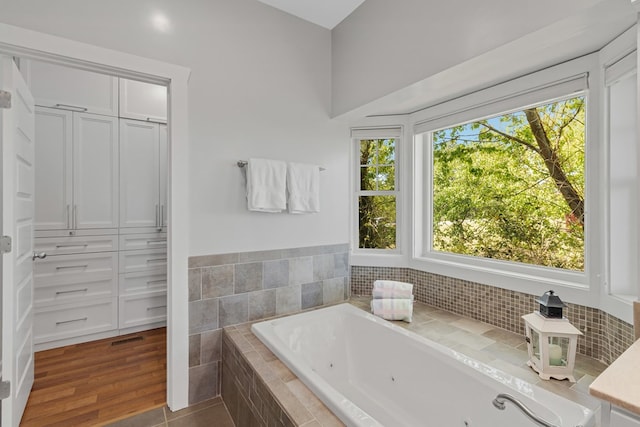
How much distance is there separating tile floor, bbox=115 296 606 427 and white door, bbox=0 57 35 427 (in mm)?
570

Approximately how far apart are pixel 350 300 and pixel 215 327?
1082mm

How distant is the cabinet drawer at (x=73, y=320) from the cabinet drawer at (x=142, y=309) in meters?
0.07

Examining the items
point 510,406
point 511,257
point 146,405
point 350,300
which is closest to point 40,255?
point 146,405

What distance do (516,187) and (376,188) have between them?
1.07 meters

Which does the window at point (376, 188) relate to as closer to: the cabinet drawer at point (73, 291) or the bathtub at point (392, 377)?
the bathtub at point (392, 377)

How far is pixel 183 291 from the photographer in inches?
74.5

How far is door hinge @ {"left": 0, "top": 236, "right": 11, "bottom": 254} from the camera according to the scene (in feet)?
5.03

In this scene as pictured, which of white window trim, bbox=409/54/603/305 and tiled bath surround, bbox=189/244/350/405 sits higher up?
white window trim, bbox=409/54/603/305

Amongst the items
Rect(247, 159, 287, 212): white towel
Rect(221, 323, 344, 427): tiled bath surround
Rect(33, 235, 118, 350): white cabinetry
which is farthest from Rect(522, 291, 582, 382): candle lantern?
Rect(33, 235, 118, 350): white cabinetry

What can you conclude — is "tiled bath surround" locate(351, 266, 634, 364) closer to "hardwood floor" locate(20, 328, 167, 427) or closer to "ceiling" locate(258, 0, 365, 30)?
"hardwood floor" locate(20, 328, 167, 427)

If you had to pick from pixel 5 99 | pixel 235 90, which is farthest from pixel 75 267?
pixel 235 90

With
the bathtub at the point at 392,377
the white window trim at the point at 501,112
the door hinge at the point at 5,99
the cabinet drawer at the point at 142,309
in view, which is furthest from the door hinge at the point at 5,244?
the white window trim at the point at 501,112

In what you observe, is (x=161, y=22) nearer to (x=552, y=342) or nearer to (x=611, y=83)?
(x=611, y=83)

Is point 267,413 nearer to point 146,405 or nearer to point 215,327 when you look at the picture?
point 215,327
